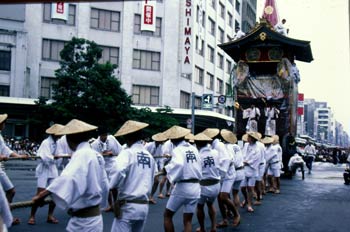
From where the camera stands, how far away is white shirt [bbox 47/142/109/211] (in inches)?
183

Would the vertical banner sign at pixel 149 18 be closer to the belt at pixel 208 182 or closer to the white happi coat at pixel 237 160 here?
the white happi coat at pixel 237 160

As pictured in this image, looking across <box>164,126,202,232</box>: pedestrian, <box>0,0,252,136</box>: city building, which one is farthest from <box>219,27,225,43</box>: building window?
<box>164,126,202,232</box>: pedestrian

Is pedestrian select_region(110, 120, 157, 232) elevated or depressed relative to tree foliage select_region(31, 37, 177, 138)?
→ depressed

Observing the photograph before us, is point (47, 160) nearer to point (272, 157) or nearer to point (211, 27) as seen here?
point (272, 157)

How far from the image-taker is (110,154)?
10.9m

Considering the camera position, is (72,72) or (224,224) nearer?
(224,224)

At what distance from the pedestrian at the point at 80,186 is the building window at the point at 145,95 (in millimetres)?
39143

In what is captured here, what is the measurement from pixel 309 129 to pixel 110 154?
13349 cm

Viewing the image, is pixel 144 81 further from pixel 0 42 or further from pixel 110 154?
pixel 110 154

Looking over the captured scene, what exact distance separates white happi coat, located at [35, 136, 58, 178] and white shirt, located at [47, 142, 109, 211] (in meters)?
4.49

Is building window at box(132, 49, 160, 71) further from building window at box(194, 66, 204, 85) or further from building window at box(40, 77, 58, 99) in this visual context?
building window at box(40, 77, 58, 99)

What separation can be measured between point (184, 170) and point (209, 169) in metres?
1.13

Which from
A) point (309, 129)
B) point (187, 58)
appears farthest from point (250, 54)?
point (309, 129)

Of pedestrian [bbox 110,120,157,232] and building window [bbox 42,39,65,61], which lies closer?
pedestrian [bbox 110,120,157,232]
